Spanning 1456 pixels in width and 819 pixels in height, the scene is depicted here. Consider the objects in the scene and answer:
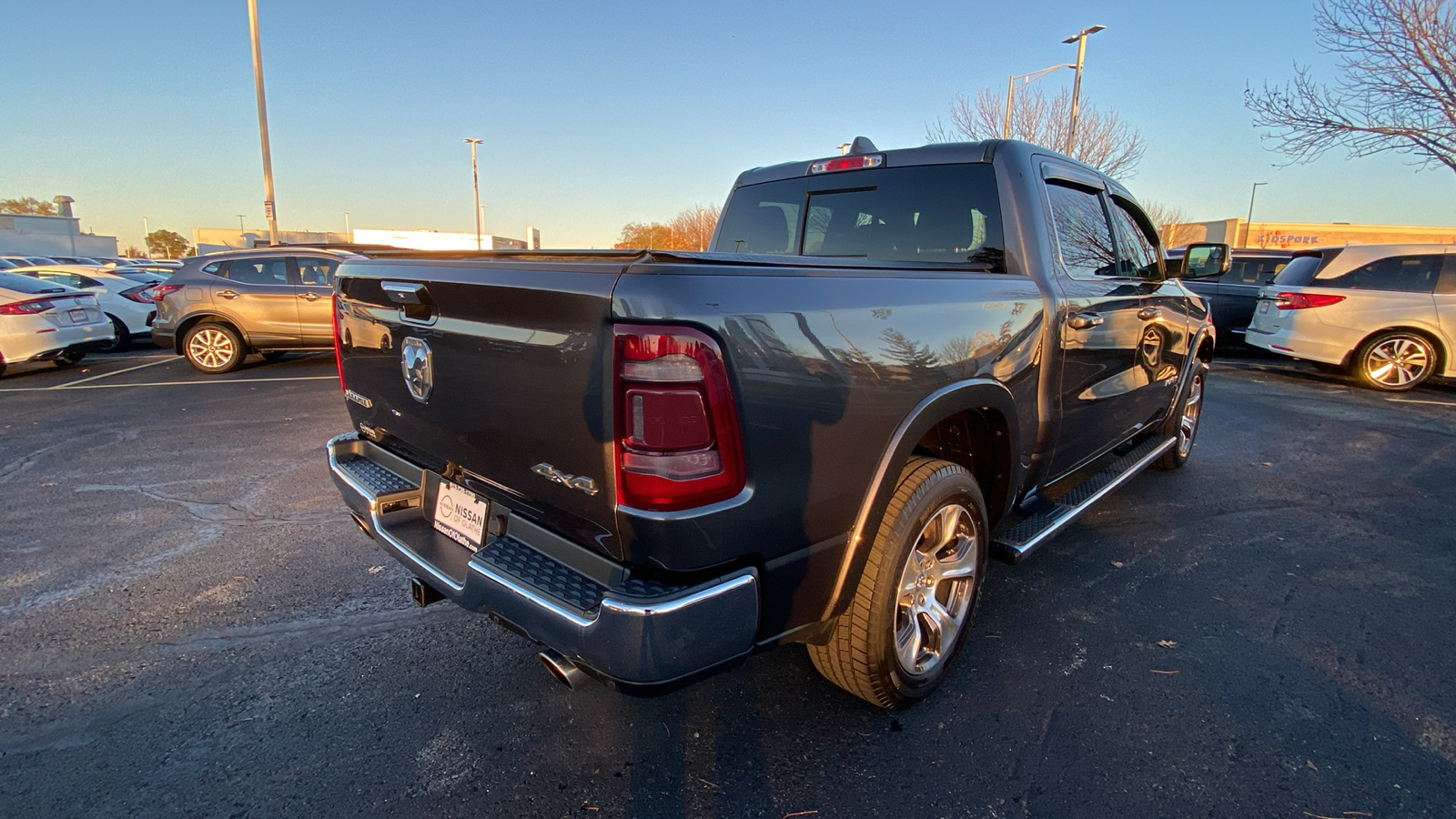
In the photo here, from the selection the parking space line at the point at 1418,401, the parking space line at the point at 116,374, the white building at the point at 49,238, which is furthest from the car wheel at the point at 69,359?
the white building at the point at 49,238

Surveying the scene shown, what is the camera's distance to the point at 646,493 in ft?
5.28

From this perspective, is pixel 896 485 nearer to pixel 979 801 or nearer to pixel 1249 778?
pixel 979 801

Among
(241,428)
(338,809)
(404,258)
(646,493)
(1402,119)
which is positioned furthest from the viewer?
(1402,119)

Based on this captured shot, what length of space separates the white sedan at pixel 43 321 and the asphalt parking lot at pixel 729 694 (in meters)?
6.51

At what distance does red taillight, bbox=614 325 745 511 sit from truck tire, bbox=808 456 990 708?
73cm

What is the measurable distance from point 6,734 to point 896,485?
2966 millimetres

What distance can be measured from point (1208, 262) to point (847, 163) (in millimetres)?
2884

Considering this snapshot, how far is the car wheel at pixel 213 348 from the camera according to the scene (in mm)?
9461

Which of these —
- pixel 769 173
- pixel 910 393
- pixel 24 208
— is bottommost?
pixel 910 393

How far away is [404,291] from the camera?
2213 mm

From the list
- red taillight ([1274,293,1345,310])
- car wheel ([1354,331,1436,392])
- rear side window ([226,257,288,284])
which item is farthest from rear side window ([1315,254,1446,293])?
rear side window ([226,257,288,284])

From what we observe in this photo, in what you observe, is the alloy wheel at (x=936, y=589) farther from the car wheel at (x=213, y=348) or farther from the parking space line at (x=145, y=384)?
the car wheel at (x=213, y=348)

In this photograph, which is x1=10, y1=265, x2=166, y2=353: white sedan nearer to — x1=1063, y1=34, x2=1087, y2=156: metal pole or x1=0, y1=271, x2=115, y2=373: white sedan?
x1=0, y1=271, x2=115, y2=373: white sedan

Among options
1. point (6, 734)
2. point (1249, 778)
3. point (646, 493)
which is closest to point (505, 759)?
point (646, 493)
